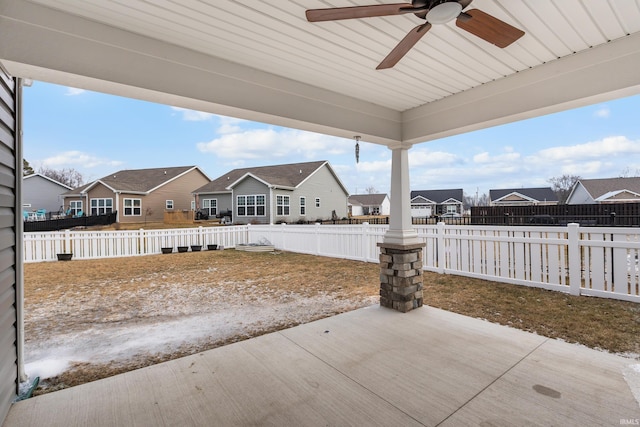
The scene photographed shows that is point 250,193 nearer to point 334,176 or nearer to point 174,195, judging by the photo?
point 334,176

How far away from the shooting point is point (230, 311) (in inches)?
164

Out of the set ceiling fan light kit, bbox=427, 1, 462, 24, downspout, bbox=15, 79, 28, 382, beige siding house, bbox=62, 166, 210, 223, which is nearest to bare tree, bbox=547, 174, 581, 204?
beige siding house, bbox=62, 166, 210, 223

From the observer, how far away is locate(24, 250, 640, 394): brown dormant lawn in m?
2.93

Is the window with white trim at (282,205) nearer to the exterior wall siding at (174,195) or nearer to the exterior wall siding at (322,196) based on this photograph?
the exterior wall siding at (322,196)

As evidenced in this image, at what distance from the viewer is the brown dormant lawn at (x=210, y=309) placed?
9.61 feet

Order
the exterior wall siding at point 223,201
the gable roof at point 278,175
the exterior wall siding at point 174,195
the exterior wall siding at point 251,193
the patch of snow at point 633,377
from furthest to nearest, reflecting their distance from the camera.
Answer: the exterior wall siding at point 174,195
the exterior wall siding at point 223,201
the gable roof at point 278,175
the exterior wall siding at point 251,193
the patch of snow at point 633,377

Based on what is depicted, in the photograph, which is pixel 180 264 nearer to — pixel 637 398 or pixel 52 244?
pixel 52 244

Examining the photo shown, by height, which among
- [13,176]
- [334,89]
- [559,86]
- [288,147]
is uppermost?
[288,147]

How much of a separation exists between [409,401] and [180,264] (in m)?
7.23

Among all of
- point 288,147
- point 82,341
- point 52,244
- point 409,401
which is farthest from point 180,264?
point 288,147

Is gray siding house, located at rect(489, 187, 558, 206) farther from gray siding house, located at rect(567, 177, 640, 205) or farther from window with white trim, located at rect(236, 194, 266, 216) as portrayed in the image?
window with white trim, located at rect(236, 194, 266, 216)

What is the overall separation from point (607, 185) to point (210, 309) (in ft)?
97.1

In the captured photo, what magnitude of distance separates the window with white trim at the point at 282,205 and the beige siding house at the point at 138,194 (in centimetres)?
874

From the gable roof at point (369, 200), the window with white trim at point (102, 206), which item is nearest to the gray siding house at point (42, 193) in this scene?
the window with white trim at point (102, 206)
